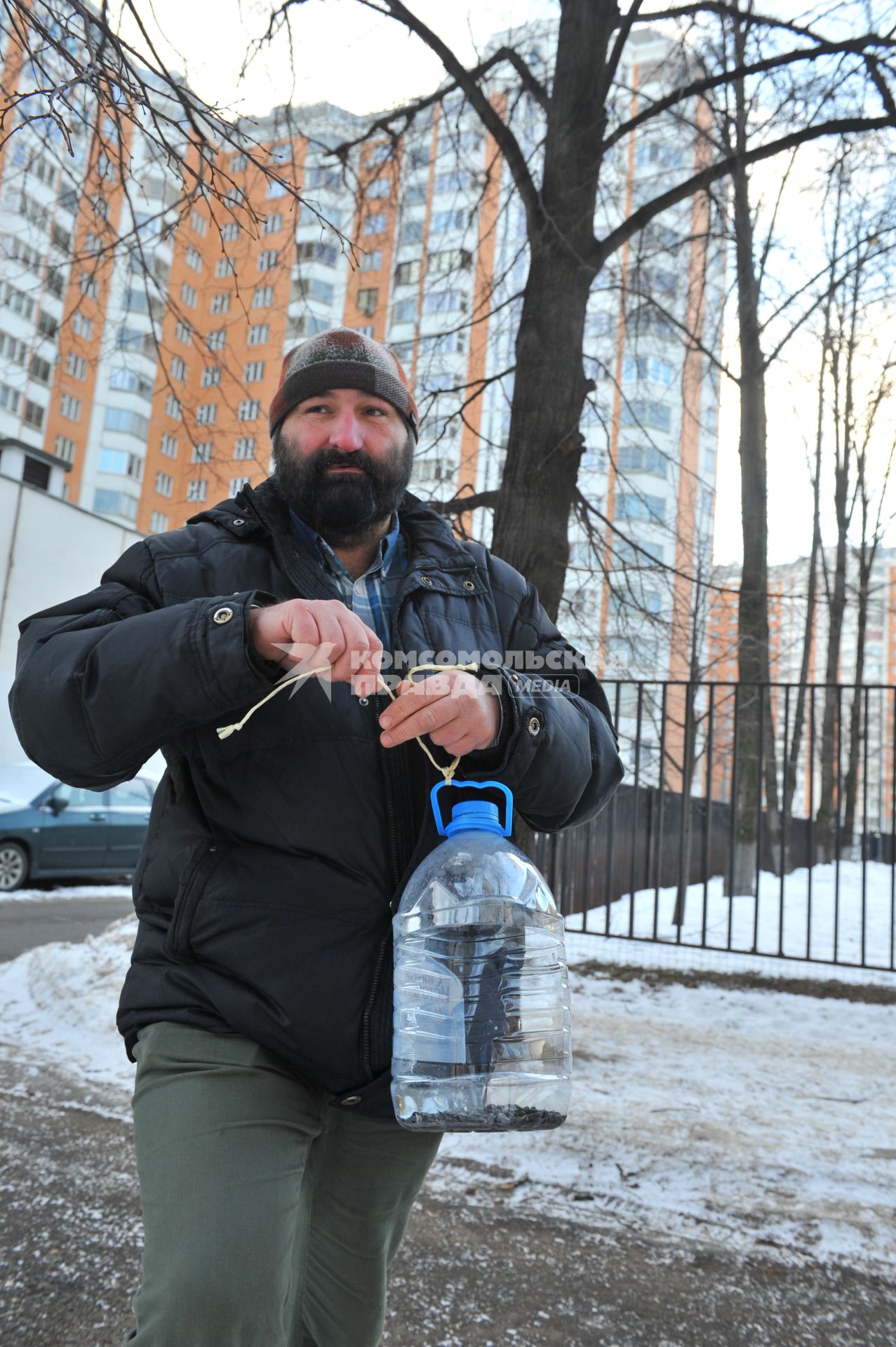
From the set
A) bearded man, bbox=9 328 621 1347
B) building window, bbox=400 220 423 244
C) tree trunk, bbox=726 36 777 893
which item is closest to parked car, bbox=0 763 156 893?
tree trunk, bbox=726 36 777 893

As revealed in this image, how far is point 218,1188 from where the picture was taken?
4.97 ft

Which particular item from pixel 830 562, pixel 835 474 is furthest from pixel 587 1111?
pixel 830 562

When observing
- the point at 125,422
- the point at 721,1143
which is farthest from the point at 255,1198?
the point at 125,422

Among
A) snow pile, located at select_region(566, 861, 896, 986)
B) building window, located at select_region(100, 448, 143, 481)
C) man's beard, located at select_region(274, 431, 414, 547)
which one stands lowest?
snow pile, located at select_region(566, 861, 896, 986)

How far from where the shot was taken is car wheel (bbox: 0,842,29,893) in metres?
12.9

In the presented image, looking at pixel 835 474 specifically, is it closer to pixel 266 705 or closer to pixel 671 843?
pixel 671 843

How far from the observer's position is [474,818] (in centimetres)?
169

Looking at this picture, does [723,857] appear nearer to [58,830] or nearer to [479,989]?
[58,830]

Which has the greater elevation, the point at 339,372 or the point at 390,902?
the point at 339,372

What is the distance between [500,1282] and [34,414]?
160 ft

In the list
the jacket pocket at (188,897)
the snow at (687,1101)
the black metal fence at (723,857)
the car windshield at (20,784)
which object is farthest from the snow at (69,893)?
the jacket pocket at (188,897)

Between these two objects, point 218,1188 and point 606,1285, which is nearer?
point 218,1188

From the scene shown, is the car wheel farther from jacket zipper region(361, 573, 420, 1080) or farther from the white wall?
jacket zipper region(361, 573, 420, 1080)

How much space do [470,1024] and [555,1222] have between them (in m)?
2.34
